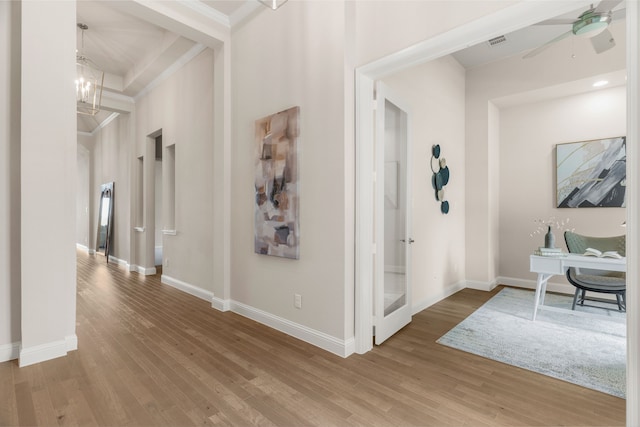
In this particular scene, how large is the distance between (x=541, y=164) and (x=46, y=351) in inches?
258

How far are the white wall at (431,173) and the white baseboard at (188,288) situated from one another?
9.19ft

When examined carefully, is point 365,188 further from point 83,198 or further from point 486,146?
point 83,198

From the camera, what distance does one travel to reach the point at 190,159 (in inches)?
189

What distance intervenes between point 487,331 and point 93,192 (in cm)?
1049

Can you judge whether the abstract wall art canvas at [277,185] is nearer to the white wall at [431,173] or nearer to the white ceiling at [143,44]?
the white wall at [431,173]

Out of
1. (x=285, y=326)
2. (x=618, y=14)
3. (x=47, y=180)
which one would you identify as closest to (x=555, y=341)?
(x=285, y=326)

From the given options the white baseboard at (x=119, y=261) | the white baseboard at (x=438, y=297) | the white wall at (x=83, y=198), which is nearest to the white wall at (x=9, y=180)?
the white baseboard at (x=438, y=297)

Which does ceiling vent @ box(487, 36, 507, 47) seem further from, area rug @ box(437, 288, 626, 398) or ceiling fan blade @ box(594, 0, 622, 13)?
area rug @ box(437, 288, 626, 398)

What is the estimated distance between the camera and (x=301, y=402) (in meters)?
1.98

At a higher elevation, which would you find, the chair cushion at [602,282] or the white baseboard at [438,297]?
the chair cushion at [602,282]

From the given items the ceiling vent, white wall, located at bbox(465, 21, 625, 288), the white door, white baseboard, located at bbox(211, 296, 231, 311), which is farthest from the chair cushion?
white baseboard, located at bbox(211, 296, 231, 311)

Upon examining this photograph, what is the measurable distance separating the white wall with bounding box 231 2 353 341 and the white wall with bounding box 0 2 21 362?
196cm

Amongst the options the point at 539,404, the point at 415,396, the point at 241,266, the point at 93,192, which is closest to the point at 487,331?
the point at 539,404

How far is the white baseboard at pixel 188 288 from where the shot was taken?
436 centimetres
